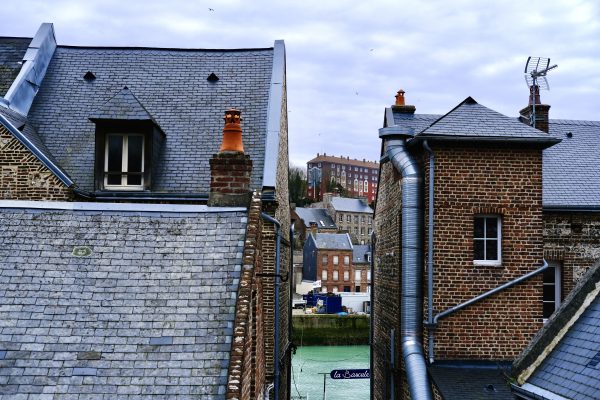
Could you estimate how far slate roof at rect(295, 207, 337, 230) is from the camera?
92250 mm

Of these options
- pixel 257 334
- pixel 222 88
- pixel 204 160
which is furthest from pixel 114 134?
pixel 257 334

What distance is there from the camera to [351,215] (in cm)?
10381

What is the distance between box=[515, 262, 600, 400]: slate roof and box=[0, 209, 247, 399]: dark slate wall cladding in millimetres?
3926

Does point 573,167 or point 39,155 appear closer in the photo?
point 39,155

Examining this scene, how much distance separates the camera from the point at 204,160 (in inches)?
609

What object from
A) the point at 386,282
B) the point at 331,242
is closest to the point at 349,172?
the point at 331,242

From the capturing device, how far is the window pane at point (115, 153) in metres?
15.2

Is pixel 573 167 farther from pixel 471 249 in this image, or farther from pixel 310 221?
pixel 310 221

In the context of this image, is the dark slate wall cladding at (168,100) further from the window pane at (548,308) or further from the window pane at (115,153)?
the window pane at (548,308)

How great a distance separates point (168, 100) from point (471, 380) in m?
10.4

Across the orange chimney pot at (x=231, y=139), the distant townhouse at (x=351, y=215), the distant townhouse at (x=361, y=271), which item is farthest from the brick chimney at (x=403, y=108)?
the distant townhouse at (x=351, y=215)

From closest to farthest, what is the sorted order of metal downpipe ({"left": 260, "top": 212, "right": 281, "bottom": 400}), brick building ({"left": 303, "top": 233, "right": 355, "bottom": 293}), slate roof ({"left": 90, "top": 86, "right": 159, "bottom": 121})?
metal downpipe ({"left": 260, "top": 212, "right": 281, "bottom": 400}) → slate roof ({"left": 90, "top": 86, "right": 159, "bottom": 121}) → brick building ({"left": 303, "top": 233, "right": 355, "bottom": 293})

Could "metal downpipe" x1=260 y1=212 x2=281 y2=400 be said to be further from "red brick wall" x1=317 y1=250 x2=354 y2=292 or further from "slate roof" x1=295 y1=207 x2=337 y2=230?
"slate roof" x1=295 y1=207 x2=337 y2=230

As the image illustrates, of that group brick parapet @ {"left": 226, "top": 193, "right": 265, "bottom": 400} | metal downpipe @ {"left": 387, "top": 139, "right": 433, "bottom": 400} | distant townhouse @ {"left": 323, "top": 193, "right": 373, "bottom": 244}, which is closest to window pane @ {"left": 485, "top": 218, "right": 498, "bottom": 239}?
metal downpipe @ {"left": 387, "top": 139, "right": 433, "bottom": 400}
